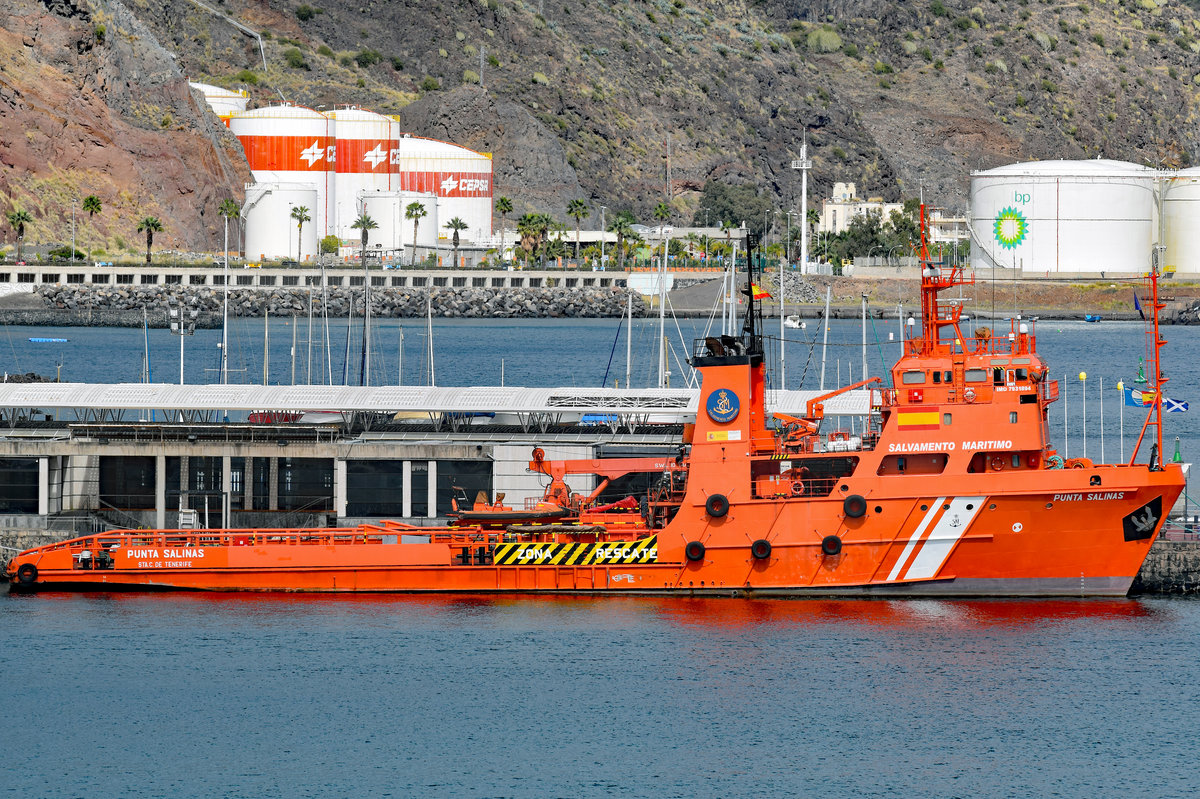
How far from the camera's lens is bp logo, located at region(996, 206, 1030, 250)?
174875 millimetres

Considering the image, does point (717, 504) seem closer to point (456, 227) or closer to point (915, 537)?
point (915, 537)

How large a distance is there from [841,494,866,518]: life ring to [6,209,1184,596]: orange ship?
44 millimetres

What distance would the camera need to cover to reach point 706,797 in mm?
30344

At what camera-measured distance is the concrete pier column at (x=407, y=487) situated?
4616 centimetres

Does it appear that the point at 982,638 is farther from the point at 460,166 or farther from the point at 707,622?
the point at 460,166

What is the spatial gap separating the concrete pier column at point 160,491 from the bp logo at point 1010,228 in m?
140

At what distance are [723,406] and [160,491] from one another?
16.5 metres

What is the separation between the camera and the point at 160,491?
1866 inches

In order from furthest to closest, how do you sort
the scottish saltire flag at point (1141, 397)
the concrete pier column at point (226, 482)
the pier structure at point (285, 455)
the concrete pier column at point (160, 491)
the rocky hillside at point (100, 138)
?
the rocky hillside at point (100, 138) < the concrete pier column at point (160, 491) < the concrete pier column at point (226, 482) < the pier structure at point (285, 455) < the scottish saltire flag at point (1141, 397)

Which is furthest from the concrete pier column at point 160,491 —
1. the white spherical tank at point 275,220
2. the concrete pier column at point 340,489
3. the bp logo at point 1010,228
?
the bp logo at point 1010,228

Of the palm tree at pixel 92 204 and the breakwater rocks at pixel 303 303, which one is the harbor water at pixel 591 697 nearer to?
the breakwater rocks at pixel 303 303

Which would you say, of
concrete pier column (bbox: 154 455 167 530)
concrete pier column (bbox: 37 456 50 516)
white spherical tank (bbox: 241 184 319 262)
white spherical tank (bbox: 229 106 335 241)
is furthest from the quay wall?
white spherical tank (bbox: 229 106 335 241)

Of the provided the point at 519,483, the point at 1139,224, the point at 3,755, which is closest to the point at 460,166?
the point at 1139,224

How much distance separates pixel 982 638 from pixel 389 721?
44.4 feet
